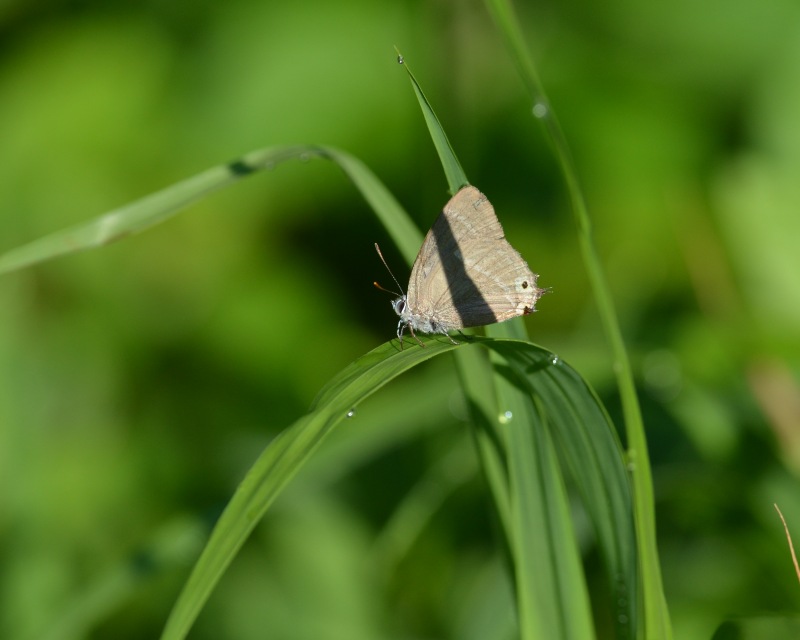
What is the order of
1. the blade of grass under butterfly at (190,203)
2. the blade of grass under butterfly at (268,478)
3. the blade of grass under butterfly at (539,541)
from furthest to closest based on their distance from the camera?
the blade of grass under butterfly at (190,203) → the blade of grass under butterfly at (539,541) → the blade of grass under butterfly at (268,478)

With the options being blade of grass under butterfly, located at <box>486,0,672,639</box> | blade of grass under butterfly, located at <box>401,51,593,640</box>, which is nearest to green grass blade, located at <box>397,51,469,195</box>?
blade of grass under butterfly, located at <box>401,51,593,640</box>

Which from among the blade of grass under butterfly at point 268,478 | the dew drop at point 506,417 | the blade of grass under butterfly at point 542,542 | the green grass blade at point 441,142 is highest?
the green grass blade at point 441,142

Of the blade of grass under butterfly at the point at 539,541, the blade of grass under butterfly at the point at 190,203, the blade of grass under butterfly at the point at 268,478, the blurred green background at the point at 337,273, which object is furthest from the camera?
the blurred green background at the point at 337,273

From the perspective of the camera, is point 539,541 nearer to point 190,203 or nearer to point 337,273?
point 190,203

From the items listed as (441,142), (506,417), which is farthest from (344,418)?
(441,142)

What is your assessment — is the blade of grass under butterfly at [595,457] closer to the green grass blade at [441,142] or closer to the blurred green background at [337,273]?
the green grass blade at [441,142]

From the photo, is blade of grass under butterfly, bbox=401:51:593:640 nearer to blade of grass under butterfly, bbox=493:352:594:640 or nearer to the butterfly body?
blade of grass under butterfly, bbox=493:352:594:640

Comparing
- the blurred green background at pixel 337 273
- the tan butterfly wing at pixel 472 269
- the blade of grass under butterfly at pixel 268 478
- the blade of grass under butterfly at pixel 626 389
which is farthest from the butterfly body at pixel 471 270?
the blurred green background at pixel 337 273

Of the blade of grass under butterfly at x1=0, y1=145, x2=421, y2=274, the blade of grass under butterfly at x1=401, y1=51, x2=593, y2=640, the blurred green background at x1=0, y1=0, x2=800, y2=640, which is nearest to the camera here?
the blade of grass under butterfly at x1=401, y1=51, x2=593, y2=640
